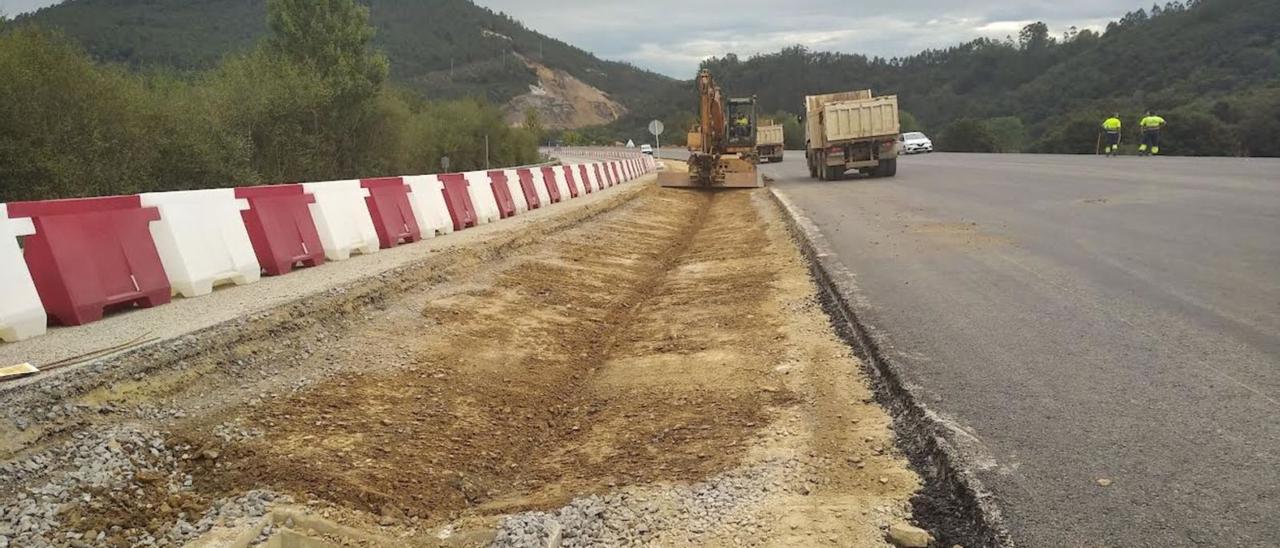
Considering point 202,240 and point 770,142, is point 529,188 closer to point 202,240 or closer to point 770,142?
point 202,240

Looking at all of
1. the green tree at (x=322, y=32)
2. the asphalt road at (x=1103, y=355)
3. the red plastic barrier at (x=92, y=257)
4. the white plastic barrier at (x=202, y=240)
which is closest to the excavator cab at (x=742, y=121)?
the asphalt road at (x=1103, y=355)

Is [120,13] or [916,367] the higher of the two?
[120,13]

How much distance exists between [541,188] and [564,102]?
14331 centimetres

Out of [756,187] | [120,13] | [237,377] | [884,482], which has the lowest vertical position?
[756,187]

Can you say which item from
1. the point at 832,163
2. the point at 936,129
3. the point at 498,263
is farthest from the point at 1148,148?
the point at 936,129

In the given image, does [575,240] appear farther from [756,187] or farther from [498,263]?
[756,187]

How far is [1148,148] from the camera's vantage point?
1305 inches

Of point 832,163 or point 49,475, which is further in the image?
point 832,163

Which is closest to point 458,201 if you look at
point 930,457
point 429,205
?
point 429,205

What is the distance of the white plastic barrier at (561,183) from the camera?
2180cm

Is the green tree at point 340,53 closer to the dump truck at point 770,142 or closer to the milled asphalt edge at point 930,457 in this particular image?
the dump truck at point 770,142

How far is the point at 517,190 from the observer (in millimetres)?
17891

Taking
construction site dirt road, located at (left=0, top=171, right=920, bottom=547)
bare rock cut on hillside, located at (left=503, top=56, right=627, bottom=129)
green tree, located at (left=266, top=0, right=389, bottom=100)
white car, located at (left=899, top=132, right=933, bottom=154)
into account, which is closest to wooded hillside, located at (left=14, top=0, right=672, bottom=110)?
bare rock cut on hillside, located at (left=503, top=56, right=627, bottom=129)

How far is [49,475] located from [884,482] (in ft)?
11.7
